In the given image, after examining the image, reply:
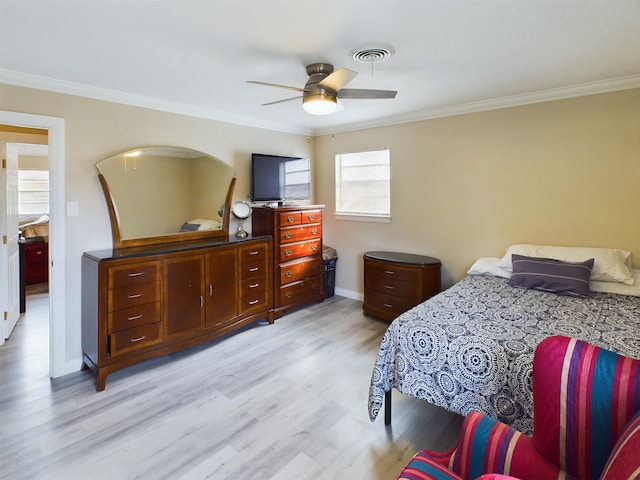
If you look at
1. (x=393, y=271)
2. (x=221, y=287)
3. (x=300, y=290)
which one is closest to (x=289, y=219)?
(x=300, y=290)

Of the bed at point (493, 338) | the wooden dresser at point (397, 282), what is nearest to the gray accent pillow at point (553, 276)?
the bed at point (493, 338)

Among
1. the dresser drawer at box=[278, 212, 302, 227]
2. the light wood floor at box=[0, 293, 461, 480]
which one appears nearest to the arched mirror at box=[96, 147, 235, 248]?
the dresser drawer at box=[278, 212, 302, 227]

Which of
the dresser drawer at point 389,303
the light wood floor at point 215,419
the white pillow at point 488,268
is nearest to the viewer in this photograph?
the light wood floor at point 215,419

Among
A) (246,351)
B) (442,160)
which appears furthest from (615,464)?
(442,160)

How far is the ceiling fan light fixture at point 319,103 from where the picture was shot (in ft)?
7.41

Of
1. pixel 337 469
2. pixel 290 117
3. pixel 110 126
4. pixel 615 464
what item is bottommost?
pixel 337 469

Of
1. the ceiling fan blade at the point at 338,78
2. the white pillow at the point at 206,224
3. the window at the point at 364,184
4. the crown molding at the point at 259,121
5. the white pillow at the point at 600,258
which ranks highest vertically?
the crown molding at the point at 259,121

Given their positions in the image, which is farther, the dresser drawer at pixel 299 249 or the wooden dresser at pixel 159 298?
the dresser drawer at pixel 299 249

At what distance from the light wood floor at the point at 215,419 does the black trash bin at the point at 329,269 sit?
1.52m

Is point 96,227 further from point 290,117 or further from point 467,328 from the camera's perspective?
point 467,328

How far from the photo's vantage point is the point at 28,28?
6.32 ft

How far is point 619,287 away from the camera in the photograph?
2742mm

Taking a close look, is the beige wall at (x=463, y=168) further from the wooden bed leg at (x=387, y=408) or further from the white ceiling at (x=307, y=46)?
the wooden bed leg at (x=387, y=408)

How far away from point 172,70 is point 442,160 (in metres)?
2.88
